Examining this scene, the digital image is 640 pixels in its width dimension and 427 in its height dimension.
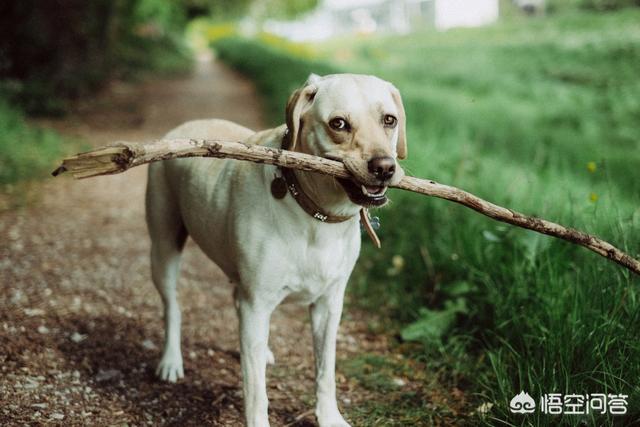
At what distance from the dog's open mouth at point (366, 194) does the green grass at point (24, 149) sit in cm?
556

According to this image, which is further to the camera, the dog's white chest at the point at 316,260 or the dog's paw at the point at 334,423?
the dog's paw at the point at 334,423

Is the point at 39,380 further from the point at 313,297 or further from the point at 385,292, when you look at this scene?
the point at 385,292

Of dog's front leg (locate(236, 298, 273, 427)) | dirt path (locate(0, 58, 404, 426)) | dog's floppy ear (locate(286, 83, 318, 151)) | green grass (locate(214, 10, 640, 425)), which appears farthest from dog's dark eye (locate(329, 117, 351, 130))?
dirt path (locate(0, 58, 404, 426))

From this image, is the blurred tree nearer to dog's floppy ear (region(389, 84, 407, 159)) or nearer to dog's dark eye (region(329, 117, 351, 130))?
dog's floppy ear (region(389, 84, 407, 159))

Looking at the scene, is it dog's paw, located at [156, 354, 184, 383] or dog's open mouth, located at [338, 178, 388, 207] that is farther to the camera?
dog's paw, located at [156, 354, 184, 383]

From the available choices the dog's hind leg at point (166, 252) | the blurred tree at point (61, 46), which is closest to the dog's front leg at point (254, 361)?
the dog's hind leg at point (166, 252)

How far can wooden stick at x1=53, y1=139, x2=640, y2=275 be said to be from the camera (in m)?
1.87

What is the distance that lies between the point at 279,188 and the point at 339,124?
37 cm

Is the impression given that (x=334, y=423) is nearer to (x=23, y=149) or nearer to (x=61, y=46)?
(x=23, y=149)

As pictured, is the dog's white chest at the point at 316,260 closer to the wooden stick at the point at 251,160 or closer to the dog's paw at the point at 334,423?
the wooden stick at the point at 251,160

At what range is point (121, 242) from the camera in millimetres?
5461

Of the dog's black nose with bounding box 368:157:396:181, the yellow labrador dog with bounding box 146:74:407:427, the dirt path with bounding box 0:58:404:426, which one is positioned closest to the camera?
the dog's black nose with bounding box 368:157:396:181

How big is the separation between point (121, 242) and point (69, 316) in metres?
1.65

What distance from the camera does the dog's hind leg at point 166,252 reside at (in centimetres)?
330
